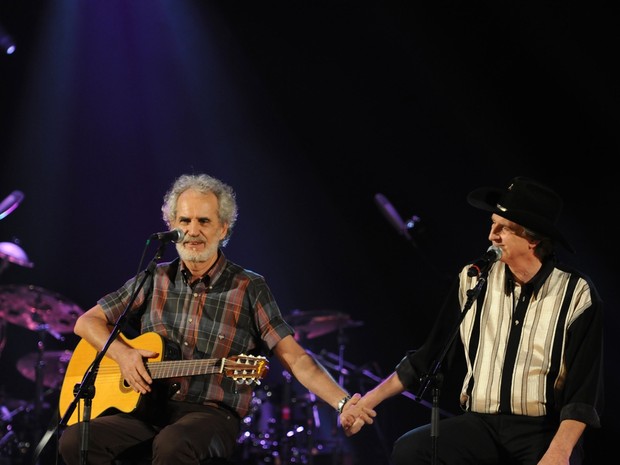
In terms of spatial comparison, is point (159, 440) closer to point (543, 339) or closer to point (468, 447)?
point (468, 447)

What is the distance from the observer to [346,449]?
9469mm

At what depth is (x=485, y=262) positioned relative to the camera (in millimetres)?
3717

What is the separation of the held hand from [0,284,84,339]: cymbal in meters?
4.12

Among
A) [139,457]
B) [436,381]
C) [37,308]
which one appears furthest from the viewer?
[37,308]

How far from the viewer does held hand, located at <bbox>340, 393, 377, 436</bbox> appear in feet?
13.6

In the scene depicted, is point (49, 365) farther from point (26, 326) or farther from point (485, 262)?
point (485, 262)

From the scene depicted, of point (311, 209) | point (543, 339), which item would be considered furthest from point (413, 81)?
point (543, 339)

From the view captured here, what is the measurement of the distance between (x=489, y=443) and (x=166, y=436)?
1604 mm

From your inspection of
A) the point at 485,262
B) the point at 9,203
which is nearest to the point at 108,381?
the point at 485,262

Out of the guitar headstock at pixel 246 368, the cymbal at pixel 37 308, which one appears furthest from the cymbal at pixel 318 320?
the guitar headstock at pixel 246 368

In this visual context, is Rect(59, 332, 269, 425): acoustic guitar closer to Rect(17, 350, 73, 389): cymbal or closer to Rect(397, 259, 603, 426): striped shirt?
Rect(397, 259, 603, 426): striped shirt

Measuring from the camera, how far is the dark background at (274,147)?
8.16 metres

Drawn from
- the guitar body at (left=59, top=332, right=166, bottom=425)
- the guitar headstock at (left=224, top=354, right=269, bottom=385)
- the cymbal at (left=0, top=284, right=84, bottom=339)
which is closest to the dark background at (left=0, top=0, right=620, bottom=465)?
the cymbal at (left=0, top=284, right=84, bottom=339)

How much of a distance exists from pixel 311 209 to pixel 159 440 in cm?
556
